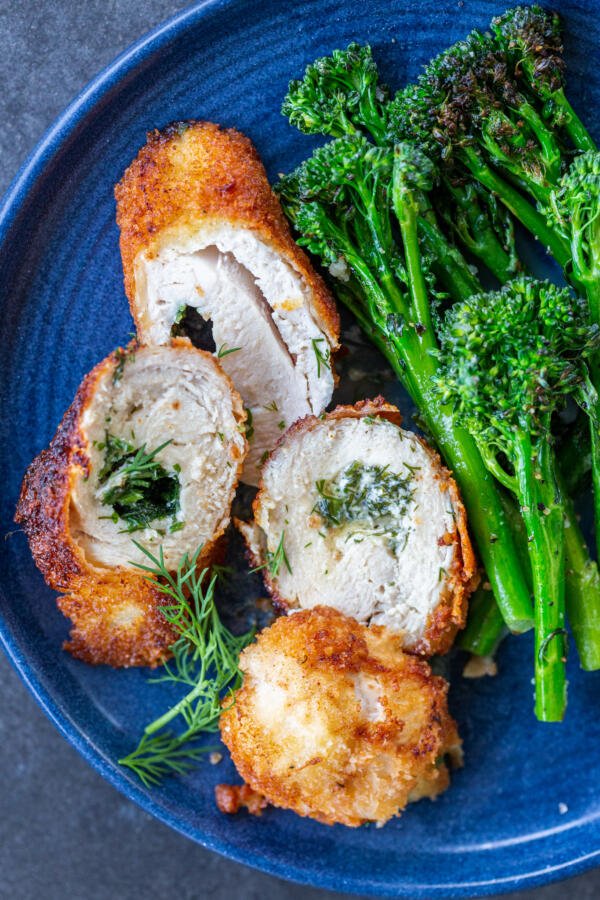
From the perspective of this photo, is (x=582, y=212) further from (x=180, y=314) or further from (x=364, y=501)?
(x=180, y=314)

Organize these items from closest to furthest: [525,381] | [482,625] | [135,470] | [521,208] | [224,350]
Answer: [525,381]
[135,470]
[521,208]
[224,350]
[482,625]

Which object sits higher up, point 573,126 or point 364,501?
point 573,126

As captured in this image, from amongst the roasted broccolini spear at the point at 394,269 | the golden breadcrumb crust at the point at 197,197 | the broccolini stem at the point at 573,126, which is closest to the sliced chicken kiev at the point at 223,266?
the golden breadcrumb crust at the point at 197,197

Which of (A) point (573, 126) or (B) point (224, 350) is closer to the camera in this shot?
(A) point (573, 126)

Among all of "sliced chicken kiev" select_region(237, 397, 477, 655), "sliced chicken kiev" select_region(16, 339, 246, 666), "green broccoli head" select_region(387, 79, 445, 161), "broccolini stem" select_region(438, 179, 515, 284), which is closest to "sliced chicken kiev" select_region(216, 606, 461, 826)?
"sliced chicken kiev" select_region(237, 397, 477, 655)

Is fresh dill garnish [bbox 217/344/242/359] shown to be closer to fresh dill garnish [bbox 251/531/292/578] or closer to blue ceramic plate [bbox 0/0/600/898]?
blue ceramic plate [bbox 0/0/600/898]

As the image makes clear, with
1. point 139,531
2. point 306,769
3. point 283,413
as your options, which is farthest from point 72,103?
point 306,769

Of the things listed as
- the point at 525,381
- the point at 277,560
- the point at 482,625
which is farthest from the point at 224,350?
the point at 482,625
